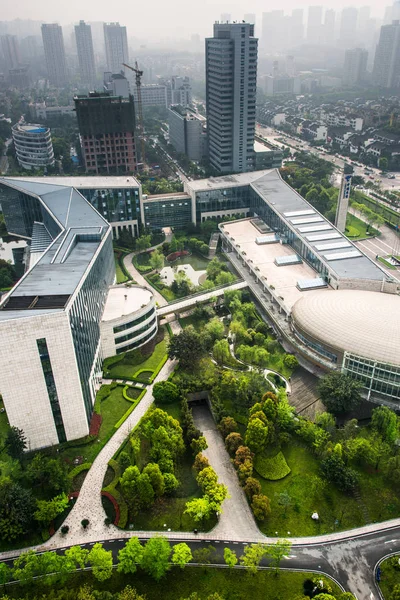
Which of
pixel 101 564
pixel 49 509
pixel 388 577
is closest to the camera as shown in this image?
pixel 101 564

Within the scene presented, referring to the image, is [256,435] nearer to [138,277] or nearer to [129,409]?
[129,409]

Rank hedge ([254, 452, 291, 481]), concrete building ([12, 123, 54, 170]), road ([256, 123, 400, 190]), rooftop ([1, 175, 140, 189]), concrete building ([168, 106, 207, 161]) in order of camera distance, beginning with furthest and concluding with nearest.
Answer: concrete building ([168, 106, 207, 161]) → concrete building ([12, 123, 54, 170]) → road ([256, 123, 400, 190]) → rooftop ([1, 175, 140, 189]) → hedge ([254, 452, 291, 481])

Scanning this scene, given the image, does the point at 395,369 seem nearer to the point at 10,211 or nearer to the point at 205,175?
the point at 10,211

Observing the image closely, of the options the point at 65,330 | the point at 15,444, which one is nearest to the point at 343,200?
the point at 65,330

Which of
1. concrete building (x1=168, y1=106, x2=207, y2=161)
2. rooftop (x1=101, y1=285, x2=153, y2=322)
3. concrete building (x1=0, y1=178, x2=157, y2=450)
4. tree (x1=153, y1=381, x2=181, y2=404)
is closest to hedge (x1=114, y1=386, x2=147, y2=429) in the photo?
tree (x1=153, y1=381, x2=181, y2=404)

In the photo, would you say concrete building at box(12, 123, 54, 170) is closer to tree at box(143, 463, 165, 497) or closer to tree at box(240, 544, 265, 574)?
tree at box(143, 463, 165, 497)

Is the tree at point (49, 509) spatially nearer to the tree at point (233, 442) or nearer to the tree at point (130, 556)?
the tree at point (130, 556)

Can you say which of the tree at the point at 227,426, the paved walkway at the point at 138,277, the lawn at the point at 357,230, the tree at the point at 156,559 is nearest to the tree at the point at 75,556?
the tree at the point at 156,559
